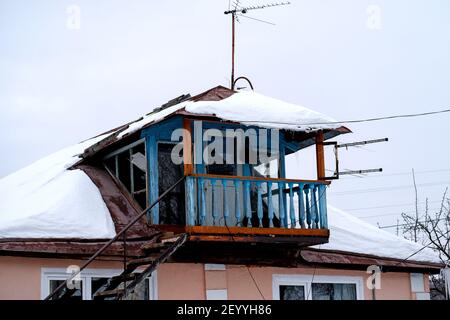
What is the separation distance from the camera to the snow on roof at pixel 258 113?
1341cm

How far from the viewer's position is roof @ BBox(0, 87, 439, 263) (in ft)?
42.5

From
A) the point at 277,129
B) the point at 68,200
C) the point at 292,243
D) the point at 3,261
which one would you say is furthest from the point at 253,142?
the point at 3,261

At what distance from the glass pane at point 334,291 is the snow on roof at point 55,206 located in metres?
3.91

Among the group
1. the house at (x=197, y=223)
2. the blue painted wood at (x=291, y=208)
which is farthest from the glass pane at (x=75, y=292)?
the blue painted wood at (x=291, y=208)

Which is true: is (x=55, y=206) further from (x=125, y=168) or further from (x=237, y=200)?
(x=237, y=200)

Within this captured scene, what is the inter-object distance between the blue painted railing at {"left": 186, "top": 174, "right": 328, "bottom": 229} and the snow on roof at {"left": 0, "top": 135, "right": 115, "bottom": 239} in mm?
1419

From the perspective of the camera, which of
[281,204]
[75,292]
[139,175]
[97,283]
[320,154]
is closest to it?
[75,292]

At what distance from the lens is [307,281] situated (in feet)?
49.9

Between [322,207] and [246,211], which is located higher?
[322,207]

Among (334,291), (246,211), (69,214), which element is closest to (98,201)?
(69,214)

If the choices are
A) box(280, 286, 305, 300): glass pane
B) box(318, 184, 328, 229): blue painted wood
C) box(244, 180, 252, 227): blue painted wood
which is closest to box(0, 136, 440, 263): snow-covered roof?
box(280, 286, 305, 300): glass pane

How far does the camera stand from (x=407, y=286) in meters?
16.2

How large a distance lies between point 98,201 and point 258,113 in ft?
9.59

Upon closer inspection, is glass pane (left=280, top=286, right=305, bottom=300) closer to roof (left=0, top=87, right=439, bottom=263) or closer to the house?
the house
